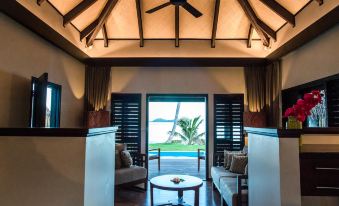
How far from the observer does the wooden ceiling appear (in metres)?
4.55

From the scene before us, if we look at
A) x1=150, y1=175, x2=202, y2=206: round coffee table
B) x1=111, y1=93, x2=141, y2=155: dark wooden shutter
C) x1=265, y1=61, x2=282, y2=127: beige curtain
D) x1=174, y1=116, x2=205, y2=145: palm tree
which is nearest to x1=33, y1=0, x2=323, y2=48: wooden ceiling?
x1=265, y1=61, x2=282, y2=127: beige curtain

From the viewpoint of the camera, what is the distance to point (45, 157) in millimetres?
1987

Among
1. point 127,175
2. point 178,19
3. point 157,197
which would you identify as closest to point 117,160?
point 127,175

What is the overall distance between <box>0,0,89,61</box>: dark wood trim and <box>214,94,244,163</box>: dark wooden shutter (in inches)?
140

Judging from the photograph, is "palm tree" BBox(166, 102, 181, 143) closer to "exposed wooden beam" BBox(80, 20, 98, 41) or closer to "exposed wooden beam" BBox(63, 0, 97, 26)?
"exposed wooden beam" BBox(80, 20, 98, 41)

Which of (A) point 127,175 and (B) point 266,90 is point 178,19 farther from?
(A) point 127,175

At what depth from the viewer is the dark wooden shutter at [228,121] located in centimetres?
641

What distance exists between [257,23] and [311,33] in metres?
1.29

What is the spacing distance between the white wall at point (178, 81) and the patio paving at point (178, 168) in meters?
1.75

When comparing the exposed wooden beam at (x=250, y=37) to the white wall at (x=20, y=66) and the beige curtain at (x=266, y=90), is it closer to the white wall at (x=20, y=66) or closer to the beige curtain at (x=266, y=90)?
the beige curtain at (x=266, y=90)

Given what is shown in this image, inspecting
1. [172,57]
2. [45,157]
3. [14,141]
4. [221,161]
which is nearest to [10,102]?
[14,141]

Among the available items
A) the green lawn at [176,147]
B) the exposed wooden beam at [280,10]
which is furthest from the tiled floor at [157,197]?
the green lawn at [176,147]

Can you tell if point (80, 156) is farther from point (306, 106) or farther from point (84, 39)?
point (84, 39)

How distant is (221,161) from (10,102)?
14.6ft
